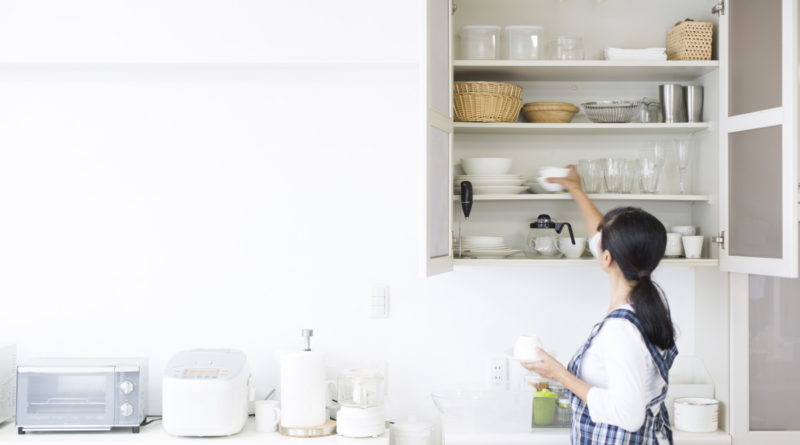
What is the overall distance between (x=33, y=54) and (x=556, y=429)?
2.24 metres

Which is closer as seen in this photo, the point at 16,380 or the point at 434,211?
the point at 434,211

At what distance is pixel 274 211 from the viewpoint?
3109 millimetres

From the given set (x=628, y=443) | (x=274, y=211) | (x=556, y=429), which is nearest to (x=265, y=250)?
(x=274, y=211)

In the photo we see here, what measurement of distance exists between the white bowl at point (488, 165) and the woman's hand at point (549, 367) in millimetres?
738

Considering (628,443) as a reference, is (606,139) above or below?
above

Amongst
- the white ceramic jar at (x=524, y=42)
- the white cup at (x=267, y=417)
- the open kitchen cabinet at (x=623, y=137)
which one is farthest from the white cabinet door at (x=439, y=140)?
the white cup at (x=267, y=417)

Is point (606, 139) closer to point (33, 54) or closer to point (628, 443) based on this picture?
point (628, 443)

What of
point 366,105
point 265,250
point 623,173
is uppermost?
point 366,105

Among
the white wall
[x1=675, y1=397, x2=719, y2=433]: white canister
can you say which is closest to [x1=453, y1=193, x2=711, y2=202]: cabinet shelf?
the white wall

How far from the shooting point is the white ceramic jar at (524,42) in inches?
115

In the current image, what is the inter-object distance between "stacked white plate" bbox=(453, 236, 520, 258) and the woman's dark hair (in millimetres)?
666

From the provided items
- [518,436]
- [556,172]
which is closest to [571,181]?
[556,172]

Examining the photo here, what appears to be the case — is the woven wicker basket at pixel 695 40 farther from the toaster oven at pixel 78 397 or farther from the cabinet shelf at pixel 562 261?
the toaster oven at pixel 78 397

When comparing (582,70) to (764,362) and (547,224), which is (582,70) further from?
(764,362)
